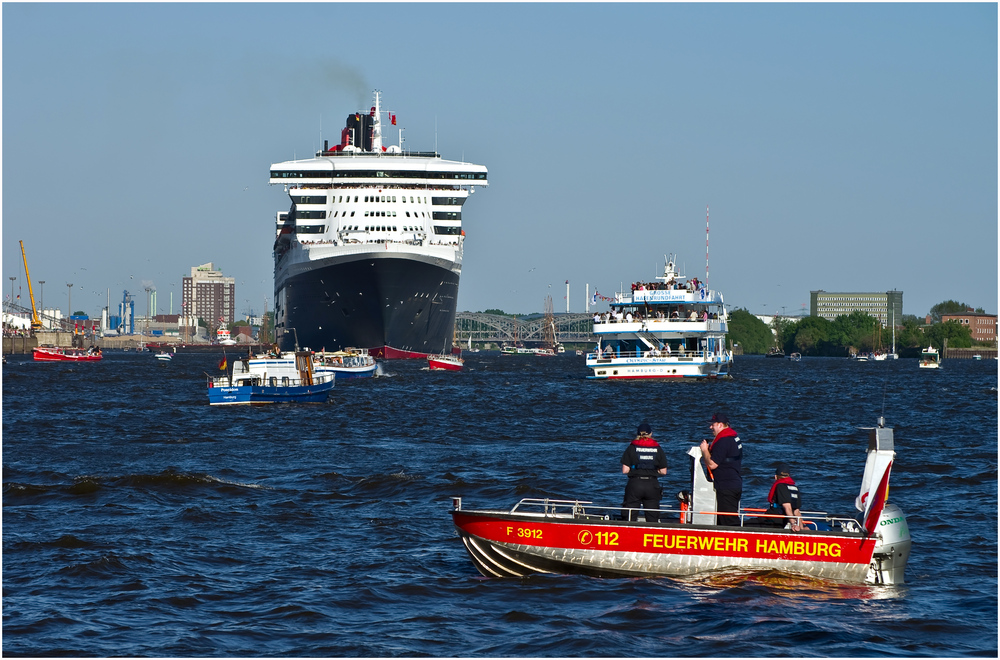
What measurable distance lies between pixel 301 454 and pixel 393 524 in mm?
11630

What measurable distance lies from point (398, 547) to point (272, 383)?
35.0 metres

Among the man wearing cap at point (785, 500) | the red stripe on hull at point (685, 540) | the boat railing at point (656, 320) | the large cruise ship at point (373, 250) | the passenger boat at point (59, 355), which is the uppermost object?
the large cruise ship at point (373, 250)

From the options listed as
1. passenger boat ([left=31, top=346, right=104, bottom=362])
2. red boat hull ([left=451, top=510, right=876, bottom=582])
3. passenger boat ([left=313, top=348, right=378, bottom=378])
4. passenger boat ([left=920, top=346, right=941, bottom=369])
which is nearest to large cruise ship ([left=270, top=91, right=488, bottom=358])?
passenger boat ([left=313, top=348, right=378, bottom=378])

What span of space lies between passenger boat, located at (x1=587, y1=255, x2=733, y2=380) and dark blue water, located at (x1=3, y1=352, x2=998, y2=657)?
27.1m

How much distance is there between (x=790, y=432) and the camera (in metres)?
40.3

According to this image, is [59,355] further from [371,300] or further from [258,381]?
[258,381]

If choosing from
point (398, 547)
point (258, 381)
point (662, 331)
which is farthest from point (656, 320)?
point (398, 547)

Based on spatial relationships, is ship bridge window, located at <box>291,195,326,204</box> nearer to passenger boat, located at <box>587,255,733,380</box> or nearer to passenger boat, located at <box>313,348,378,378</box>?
passenger boat, located at <box>313,348,378,378</box>

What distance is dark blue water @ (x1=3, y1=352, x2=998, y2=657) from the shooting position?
13.9 m

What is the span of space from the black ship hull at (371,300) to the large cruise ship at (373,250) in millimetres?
82

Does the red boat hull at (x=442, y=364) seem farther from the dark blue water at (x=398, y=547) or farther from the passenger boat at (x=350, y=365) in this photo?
the dark blue water at (x=398, y=547)

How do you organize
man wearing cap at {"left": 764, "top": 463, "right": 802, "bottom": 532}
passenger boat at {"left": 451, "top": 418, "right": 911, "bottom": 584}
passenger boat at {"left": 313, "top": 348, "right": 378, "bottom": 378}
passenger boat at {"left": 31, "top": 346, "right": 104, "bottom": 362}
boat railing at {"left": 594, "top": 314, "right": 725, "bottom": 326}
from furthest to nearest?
passenger boat at {"left": 31, "top": 346, "right": 104, "bottom": 362}, passenger boat at {"left": 313, "top": 348, "right": 378, "bottom": 378}, boat railing at {"left": 594, "top": 314, "right": 725, "bottom": 326}, man wearing cap at {"left": 764, "top": 463, "right": 802, "bottom": 532}, passenger boat at {"left": 451, "top": 418, "right": 911, "bottom": 584}

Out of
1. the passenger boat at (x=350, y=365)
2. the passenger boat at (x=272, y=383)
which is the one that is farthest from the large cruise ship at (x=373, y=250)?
the passenger boat at (x=272, y=383)

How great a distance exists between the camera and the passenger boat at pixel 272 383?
5225cm
